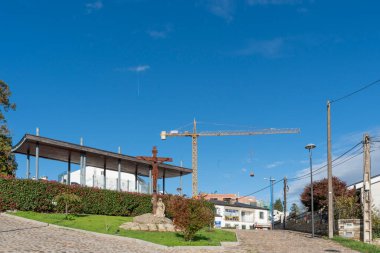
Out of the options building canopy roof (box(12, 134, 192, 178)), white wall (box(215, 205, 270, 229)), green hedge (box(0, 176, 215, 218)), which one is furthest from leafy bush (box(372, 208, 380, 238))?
white wall (box(215, 205, 270, 229))

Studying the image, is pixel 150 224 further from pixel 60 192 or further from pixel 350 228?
pixel 350 228

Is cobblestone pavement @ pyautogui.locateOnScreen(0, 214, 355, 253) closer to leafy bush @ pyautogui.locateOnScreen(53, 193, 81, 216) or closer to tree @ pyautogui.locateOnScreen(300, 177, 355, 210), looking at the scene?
leafy bush @ pyautogui.locateOnScreen(53, 193, 81, 216)

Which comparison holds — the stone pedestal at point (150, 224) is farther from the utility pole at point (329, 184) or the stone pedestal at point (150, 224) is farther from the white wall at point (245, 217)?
the white wall at point (245, 217)

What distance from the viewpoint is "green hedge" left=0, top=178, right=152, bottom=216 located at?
27500 mm

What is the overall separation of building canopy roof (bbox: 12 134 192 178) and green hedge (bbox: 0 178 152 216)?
11.2 ft

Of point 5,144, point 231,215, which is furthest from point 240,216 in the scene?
point 5,144

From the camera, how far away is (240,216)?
8169 cm

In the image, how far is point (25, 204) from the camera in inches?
1106

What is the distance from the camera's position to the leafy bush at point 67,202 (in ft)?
92.6

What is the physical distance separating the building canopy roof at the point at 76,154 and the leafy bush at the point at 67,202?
15.2 ft

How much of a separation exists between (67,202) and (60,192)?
1.82m

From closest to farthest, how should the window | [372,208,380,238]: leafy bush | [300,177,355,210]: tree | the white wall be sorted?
[372,208,380,238]: leafy bush
[300,177,355,210]: tree
the white wall
the window

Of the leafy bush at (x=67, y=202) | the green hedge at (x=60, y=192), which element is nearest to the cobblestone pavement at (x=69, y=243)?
the green hedge at (x=60, y=192)

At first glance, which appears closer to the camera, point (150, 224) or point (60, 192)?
point (150, 224)
